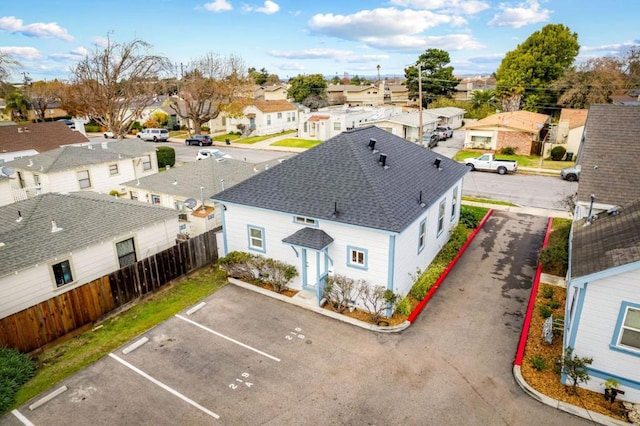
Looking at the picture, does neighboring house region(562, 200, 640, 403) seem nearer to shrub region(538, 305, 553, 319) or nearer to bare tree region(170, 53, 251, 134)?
shrub region(538, 305, 553, 319)

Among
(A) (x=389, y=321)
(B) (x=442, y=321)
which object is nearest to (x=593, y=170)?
Result: (B) (x=442, y=321)

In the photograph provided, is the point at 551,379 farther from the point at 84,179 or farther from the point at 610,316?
the point at 84,179

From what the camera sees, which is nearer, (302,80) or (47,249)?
(47,249)

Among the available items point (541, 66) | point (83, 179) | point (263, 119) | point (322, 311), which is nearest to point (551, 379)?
point (322, 311)

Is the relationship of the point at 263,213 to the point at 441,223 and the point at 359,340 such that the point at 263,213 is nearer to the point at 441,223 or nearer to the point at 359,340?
the point at 359,340

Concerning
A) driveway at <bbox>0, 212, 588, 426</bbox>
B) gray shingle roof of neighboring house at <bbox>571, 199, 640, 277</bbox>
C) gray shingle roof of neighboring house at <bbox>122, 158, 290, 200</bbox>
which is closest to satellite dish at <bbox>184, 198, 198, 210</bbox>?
gray shingle roof of neighboring house at <bbox>122, 158, 290, 200</bbox>

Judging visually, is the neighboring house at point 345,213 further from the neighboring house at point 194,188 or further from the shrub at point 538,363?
the shrub at point 538,363
